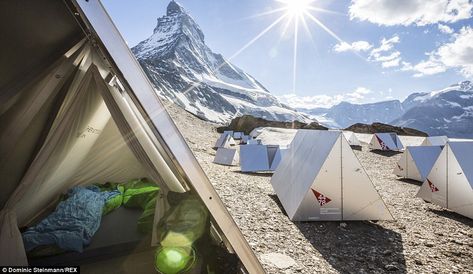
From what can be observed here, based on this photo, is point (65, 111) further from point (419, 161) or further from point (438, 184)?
point (419, 161)

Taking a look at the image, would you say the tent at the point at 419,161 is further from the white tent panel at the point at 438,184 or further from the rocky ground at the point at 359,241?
the rocky ground at the point at 359,241

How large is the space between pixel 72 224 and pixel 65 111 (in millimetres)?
2047

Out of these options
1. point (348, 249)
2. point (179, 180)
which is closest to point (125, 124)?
point (179, 180)

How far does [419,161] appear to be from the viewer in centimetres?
1388

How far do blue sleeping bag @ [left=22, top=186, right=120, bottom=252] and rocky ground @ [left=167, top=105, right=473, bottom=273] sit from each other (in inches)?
121

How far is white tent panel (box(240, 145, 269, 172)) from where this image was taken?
51.1 ft

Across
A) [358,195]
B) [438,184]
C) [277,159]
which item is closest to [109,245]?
[358,195]

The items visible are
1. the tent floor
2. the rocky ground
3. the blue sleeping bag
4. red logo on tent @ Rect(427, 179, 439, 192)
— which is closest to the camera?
the tent floor

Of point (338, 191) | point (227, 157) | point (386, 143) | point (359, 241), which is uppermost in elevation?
point (338, 191)

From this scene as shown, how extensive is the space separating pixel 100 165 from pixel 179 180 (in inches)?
147

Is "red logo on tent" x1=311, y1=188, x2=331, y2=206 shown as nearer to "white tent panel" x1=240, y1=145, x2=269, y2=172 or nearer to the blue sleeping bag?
the blue sleeping bag

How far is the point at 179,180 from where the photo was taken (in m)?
5.11

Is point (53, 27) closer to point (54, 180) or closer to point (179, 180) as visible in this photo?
point (179, 180)

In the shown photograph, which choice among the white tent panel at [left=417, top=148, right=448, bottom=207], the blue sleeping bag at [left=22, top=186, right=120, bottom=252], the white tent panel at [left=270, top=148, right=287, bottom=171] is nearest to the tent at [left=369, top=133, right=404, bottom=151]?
the white tent panel at [left=270, top=148, right=287, bottom=171]
